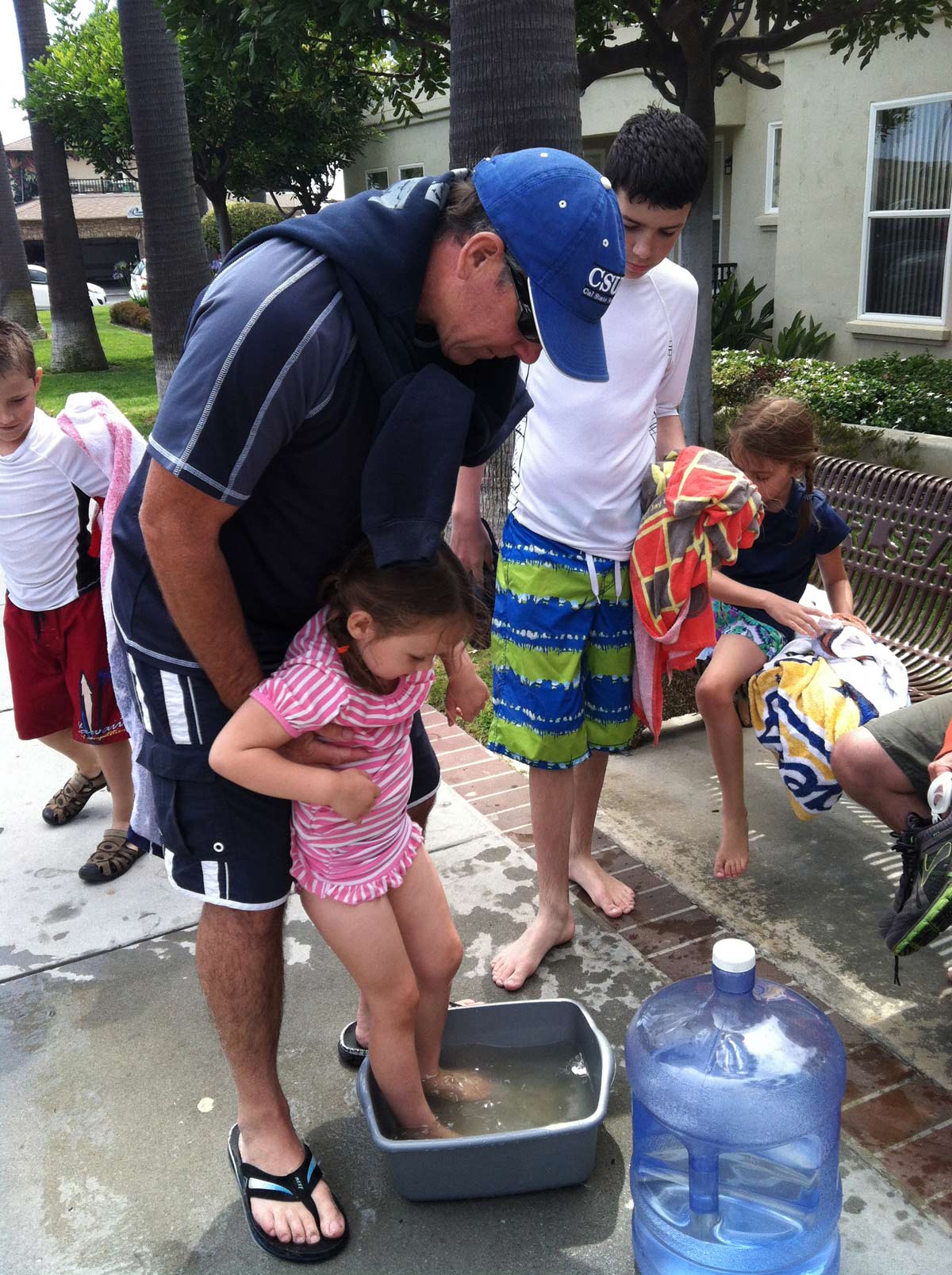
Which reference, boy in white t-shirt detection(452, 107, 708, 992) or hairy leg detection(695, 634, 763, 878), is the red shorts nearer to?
boy in white t-shirt detection(452, 107, 708, 992)

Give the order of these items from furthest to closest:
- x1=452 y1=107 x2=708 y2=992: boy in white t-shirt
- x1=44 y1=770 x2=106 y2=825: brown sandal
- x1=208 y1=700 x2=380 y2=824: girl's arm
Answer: x1=44 y1=770 x2=106 y2=825: brown sandal, x1=452 y1=107 x2=708 y2=992: boy in white t-shirt, x1=208 y1=700 x2=380 y2=824: girl's arm

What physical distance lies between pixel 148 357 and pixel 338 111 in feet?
18.2

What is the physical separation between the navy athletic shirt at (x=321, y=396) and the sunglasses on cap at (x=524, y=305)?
0.48 ft

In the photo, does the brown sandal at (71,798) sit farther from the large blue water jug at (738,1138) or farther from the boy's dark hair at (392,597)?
the large blue water jug at (738,1138)

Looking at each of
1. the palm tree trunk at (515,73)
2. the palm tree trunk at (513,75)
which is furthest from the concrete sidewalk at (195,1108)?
the palm tree trunk at (515,73)

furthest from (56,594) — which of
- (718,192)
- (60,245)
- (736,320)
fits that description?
(60,245)

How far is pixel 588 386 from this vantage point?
2.90 m

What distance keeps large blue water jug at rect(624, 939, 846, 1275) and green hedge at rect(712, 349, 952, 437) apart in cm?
530

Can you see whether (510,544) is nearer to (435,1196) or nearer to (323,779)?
(323,779)

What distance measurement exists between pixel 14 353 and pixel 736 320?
31.2ft

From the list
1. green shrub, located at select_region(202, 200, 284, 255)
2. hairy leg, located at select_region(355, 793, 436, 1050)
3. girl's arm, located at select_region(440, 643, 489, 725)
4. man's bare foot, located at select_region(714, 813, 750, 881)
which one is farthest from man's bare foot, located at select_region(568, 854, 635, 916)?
green shrub, located at select_region(202, 200, 284, 255)

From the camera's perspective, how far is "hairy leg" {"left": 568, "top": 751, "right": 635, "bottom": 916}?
3316 millimetres

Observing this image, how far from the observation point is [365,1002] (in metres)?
2.61

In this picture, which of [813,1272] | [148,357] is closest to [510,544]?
[813,1272]
